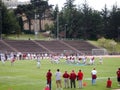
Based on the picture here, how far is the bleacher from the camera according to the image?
3503 inches

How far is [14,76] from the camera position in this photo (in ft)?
128

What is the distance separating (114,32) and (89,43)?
17505 millimetres

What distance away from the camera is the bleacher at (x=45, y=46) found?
89.0 metres

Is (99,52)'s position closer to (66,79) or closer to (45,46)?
(45,46)

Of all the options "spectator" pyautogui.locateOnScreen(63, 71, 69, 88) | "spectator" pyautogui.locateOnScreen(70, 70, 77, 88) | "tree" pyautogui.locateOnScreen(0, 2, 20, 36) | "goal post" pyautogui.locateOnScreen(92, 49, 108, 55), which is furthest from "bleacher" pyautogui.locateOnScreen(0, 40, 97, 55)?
"spectator" pyautogui.locateOnScreen(70, 70, 77, 88)

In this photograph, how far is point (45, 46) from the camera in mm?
95375

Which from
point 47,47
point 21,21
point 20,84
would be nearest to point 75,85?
point 20,84

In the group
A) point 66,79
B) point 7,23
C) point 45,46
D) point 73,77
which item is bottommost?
point 45,46

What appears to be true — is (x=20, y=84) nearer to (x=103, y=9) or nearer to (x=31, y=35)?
(x=31, y=35)

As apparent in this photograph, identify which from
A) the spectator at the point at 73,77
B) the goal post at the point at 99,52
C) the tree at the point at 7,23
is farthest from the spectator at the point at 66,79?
the tree at the point at 7,23

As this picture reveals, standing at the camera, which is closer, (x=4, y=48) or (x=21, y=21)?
(x=4, y=48)

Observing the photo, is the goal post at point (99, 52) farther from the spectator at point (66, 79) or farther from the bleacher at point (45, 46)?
the spectator at point (66, 79)

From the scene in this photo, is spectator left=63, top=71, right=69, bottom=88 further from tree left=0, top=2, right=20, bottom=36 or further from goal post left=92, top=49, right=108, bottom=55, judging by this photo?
tree left=0, top=2, right=20, bottom=36

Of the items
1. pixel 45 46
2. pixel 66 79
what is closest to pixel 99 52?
pixel 45 46
